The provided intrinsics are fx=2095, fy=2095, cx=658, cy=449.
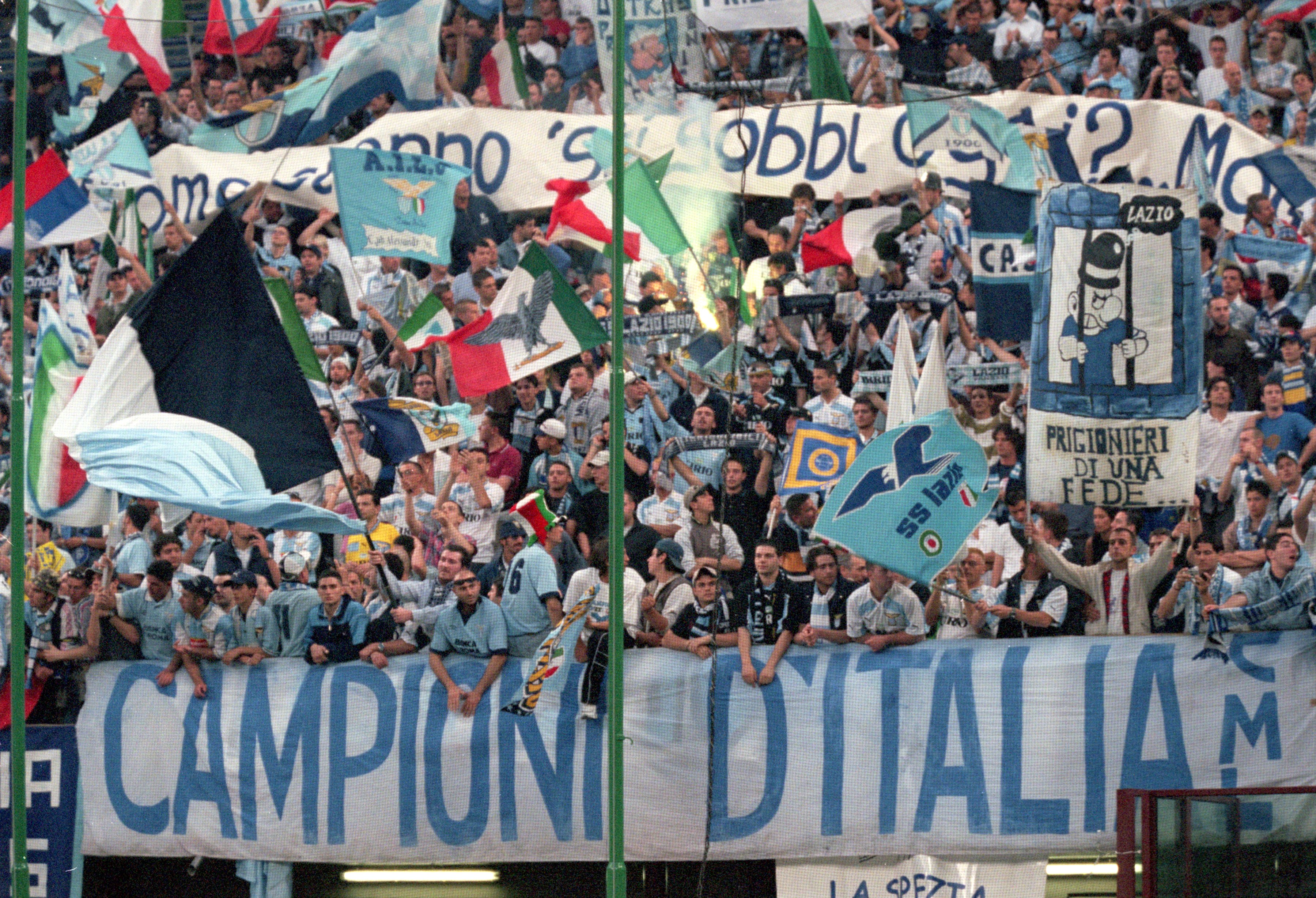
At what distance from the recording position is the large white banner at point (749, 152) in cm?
1462

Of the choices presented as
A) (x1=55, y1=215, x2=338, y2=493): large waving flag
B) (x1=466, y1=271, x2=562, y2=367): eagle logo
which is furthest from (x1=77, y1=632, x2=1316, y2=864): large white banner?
(x1=466, y1=271, x2=562, y2=367): eagle logo

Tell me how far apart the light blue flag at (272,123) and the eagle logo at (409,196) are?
1.59 meters

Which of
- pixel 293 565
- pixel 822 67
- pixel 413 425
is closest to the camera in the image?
pixel 293 565

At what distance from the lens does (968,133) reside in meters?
15.3

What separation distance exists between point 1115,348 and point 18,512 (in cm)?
673

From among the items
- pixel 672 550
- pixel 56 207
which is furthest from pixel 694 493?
pixel 56 207

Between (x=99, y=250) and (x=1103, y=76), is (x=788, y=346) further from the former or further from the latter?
(x=99, y=250)

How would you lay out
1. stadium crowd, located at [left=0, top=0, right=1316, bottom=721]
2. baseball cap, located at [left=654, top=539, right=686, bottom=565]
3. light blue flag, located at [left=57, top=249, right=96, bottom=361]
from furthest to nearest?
light blue flag, located at [left=57, top=249, right=96, bottom=361]
baseball cap, located at [left=654, top=539, right=686, bottom=565]
stadium crowd, located at [left=0, top=0, right=1316, bottom=721]

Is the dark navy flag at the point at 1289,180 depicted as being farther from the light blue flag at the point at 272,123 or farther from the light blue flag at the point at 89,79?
the light blue flag at the point at 89,79

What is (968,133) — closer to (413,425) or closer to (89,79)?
(413,425)

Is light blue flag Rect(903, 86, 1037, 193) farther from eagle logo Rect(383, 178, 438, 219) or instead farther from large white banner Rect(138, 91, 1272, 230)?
eagle logo Rect(383, 178, 438, 219)

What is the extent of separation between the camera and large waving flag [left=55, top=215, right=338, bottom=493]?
43.6ft

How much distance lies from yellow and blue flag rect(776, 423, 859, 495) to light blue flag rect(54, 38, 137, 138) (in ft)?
27.3

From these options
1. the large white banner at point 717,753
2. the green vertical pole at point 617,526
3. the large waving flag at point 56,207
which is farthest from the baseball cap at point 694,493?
the large waving flag at point 56,207
